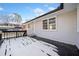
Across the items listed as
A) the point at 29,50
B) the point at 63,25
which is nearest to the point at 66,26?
the point at 63,25

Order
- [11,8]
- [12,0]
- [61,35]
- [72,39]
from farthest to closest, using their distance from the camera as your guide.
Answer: [11,8] → [61,35] → [72,39] → [12,0]

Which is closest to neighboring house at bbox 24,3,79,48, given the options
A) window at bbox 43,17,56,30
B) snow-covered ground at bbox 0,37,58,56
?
window at bbox 43,17,56,30

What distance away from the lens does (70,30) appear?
28.0ft

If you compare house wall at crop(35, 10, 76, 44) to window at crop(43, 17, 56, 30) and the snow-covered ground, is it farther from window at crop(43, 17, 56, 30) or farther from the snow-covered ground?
the snow-covered ground

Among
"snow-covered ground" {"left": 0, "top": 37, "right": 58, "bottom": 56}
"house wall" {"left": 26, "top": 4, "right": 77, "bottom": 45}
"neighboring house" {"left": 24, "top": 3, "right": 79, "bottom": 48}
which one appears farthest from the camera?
"house wall" {"left": 26, "top": 4, "right": 77, "bottom": 45}

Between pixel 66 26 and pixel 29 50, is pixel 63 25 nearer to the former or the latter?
pixel 66 26

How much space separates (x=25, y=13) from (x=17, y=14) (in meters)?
1.59

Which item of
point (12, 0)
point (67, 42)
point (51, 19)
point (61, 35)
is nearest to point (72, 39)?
point (67, 42)

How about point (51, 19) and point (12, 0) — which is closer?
point (12, 0)

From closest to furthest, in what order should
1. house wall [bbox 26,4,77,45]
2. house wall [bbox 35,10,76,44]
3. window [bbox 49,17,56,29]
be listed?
house wall [bbox 26,4,77,45]
house wall [bbox 35,10,76,44]
window [bbox 49,17,56,29]

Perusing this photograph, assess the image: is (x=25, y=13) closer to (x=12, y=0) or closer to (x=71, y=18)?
(x=71, y=18)

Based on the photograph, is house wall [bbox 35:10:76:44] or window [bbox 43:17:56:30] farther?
window [bbox 43:17:56:30]

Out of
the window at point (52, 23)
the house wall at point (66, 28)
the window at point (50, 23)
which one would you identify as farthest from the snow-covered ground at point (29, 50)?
the window at point (50, 23)

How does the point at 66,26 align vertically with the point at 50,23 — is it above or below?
below
